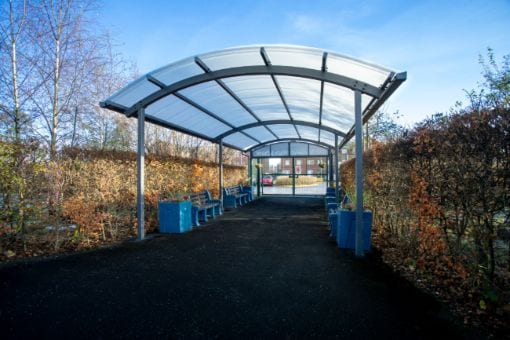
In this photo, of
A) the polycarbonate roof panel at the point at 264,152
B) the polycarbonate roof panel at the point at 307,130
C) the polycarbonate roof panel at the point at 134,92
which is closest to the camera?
the polycarbonate roof panel at the point at 134,92

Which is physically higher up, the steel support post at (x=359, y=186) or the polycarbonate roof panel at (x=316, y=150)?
the polycarbonate roof panel at (x=316, y=150)

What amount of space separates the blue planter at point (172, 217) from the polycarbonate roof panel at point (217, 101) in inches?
104

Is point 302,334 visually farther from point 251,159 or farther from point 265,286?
point 251,159

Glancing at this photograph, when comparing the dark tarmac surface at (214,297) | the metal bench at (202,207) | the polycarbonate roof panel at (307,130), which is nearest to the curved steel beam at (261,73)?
the dark tarmac surface at (214,297)

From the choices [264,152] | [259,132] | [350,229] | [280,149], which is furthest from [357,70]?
[264,152]

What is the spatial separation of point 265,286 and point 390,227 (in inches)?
137

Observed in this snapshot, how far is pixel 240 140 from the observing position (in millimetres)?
13047

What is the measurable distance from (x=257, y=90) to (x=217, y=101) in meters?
1.15

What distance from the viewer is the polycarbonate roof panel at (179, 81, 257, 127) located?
19.7ft

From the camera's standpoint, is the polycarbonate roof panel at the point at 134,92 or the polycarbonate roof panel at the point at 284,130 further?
the polycarbonate roof panel at the point at 284,130

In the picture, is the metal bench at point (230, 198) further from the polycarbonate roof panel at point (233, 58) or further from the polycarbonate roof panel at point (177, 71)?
the polycarbonate roof panel at point (233, 58)

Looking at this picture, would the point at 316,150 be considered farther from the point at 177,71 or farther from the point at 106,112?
the point at 177,71

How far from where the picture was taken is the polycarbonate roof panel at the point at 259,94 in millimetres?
5797

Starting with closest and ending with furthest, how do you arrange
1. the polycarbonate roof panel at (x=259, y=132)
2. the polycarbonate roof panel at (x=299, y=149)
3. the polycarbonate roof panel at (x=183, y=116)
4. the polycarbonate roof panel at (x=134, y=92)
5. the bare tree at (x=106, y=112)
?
the polycarbonate roof panel at (x=134, y=92) → the polycarbonate roof panel at (x=183, y=116) → the bare tree at (x=106, y=112) → the polycarbonate roof panel at (x=259, y=132) → the polycarbonate roof panel at (x=299, y=149)
